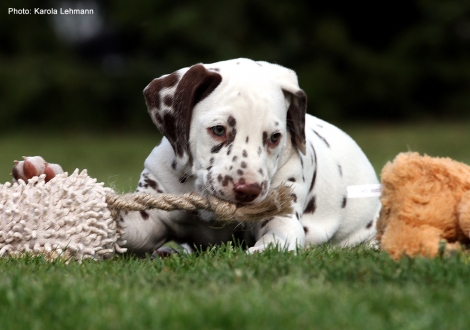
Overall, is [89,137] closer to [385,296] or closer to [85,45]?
[85,45]

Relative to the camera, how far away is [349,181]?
546 cm

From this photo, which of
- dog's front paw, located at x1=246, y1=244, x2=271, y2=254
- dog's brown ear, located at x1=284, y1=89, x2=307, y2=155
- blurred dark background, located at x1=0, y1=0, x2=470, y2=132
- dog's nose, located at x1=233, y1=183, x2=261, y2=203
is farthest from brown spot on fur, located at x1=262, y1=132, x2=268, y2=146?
blurred dark background, located at x1=0, y1=0, x2=470, y2=132

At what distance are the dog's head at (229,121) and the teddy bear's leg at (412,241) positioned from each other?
28.9 inches

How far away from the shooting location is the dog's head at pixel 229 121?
413 cm

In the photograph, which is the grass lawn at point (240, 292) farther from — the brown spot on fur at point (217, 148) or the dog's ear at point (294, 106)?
the dog's ear at point (294, 106)

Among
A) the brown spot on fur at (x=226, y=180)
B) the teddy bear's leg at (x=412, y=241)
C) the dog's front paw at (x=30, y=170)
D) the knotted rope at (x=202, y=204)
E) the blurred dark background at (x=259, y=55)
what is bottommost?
the teddy bear's leg at (x=412, y=241)

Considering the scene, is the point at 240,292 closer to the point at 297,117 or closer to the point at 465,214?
the point at 465,214

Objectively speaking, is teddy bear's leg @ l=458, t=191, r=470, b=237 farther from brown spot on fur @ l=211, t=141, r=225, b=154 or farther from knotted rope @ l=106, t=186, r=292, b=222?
brown spot on fur @ l=211, t=141, r=225, b=154

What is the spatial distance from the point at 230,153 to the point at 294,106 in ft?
2.30

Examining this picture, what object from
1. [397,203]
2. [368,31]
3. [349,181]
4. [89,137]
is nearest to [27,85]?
[89,137]

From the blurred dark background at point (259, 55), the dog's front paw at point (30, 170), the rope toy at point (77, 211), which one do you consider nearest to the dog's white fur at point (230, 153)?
the rope toy at point (77, 211)

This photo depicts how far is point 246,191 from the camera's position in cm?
405

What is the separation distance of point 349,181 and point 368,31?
689 inches

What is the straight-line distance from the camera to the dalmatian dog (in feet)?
13.8
